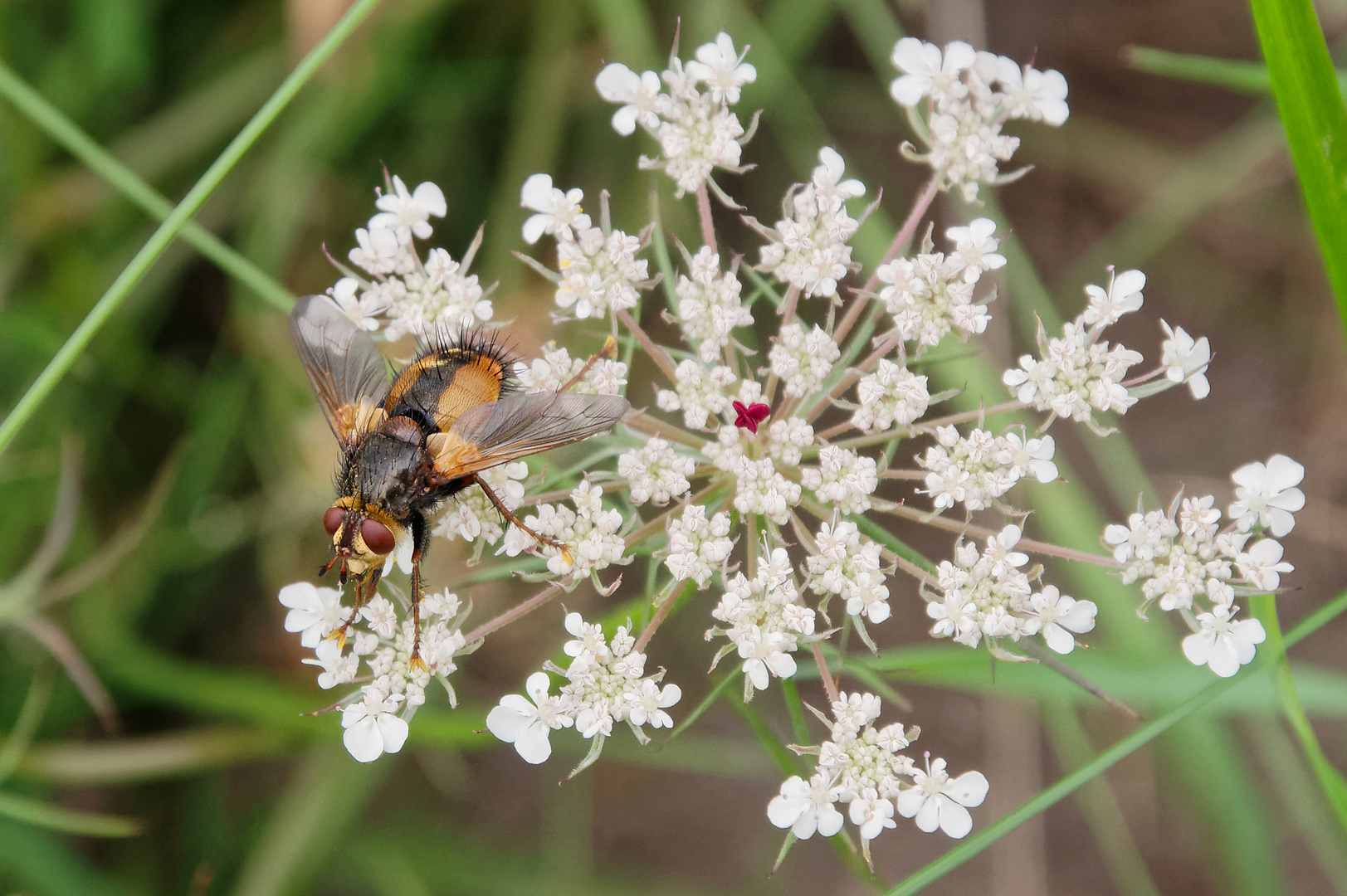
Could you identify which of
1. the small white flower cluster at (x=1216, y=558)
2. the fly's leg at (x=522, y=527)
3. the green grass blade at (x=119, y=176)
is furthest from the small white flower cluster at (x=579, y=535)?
the small white flower cluster at (x=1216, y=558)

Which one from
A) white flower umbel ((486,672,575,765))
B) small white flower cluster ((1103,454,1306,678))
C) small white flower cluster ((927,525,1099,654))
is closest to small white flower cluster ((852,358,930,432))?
small white flower cluster ((927,525,1099,654))

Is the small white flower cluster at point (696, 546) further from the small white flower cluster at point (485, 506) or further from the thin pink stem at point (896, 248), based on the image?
the thin pink stem at point (896, 248)

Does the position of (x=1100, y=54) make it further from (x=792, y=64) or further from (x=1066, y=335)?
(x=1066, y=335)

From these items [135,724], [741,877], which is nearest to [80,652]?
[135,724]

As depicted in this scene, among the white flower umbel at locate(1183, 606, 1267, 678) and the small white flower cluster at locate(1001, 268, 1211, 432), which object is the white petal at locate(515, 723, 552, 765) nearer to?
the small white flower cluster at locate(1001, 268, 1211, 432)

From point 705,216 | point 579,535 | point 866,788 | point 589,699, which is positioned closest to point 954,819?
point 866,788

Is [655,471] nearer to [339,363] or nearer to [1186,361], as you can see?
[339,363]
